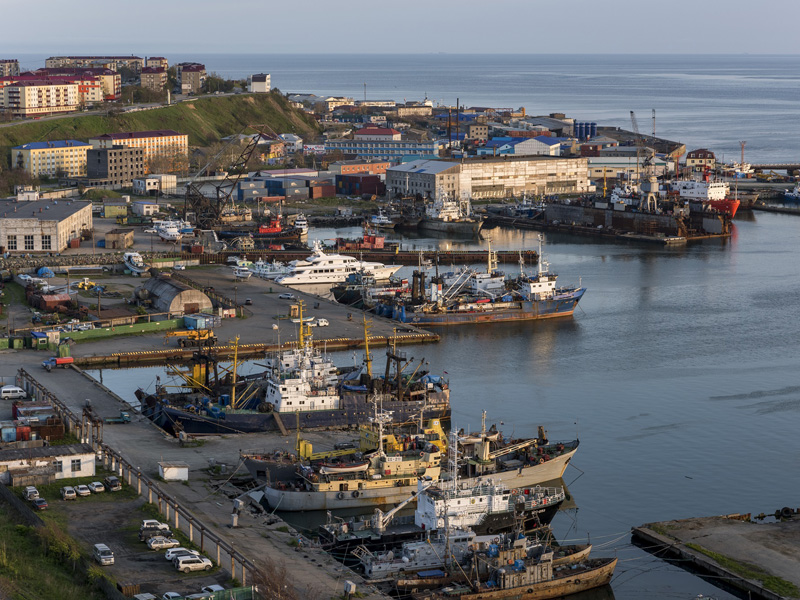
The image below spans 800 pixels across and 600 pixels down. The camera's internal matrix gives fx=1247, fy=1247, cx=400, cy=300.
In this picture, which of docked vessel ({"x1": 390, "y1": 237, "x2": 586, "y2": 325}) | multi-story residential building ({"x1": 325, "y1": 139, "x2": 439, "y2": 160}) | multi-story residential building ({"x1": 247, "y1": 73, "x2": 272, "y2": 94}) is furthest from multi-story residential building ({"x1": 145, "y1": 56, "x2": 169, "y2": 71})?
docked vessel ({"x1": 390, "y1": 237, "x2": 586, "y2": 325})

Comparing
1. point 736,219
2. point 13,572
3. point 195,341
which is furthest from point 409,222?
point 13,572

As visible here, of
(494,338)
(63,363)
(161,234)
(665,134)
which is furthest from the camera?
(665,134)

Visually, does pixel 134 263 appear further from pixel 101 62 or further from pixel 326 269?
pixel 101 62

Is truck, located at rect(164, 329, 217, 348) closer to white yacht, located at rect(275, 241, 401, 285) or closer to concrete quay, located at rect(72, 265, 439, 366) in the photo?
concrete quay, located at rect(72, 265, 439, 366)

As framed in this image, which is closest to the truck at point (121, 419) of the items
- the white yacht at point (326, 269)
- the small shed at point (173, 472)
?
the small shed at point (173, 472)

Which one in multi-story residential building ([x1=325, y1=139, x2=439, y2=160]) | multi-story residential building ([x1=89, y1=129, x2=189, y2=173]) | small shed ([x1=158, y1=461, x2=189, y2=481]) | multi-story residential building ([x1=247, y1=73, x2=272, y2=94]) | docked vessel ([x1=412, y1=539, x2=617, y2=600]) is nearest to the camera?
docked vessel ([x1=412, y1=539, x2=617, y2=600])

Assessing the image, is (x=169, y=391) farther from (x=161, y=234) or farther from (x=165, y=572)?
(x=161, y=234)

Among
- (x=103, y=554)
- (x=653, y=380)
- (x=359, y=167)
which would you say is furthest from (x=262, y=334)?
(x=359, y=167)
